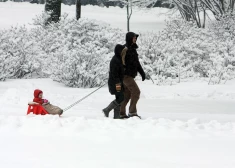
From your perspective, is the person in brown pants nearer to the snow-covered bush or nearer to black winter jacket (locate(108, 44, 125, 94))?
black winter jacket (locate(108, 44, 125, 94))

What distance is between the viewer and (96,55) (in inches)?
514

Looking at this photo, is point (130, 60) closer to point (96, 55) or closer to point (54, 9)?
point (96, 55)

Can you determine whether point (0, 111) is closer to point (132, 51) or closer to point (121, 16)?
point (132, 51)

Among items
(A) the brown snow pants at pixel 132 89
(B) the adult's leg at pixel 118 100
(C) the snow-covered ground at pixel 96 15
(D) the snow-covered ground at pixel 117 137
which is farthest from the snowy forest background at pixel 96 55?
(C) the snow-covered ground at pixel 96 15

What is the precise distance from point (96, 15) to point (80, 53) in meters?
20.9

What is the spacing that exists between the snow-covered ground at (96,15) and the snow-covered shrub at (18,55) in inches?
491

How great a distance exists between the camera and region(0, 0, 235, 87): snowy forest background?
12.9 meters

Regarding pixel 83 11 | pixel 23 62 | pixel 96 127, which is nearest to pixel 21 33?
pixel 23 62

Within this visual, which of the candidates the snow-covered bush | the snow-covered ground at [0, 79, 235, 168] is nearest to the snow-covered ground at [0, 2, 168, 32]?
the snow-covered bush

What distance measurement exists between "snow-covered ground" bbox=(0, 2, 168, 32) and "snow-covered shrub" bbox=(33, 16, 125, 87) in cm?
1252

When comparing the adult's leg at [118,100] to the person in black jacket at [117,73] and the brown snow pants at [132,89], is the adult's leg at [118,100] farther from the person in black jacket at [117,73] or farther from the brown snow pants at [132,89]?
the brown snow pants at [132,89]

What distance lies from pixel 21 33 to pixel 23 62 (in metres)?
1.43

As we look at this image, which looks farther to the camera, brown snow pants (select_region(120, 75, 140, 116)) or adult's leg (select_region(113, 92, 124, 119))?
brown snow pants (select_region(120, 75, 140, 116))

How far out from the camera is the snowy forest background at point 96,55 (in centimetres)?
1294
